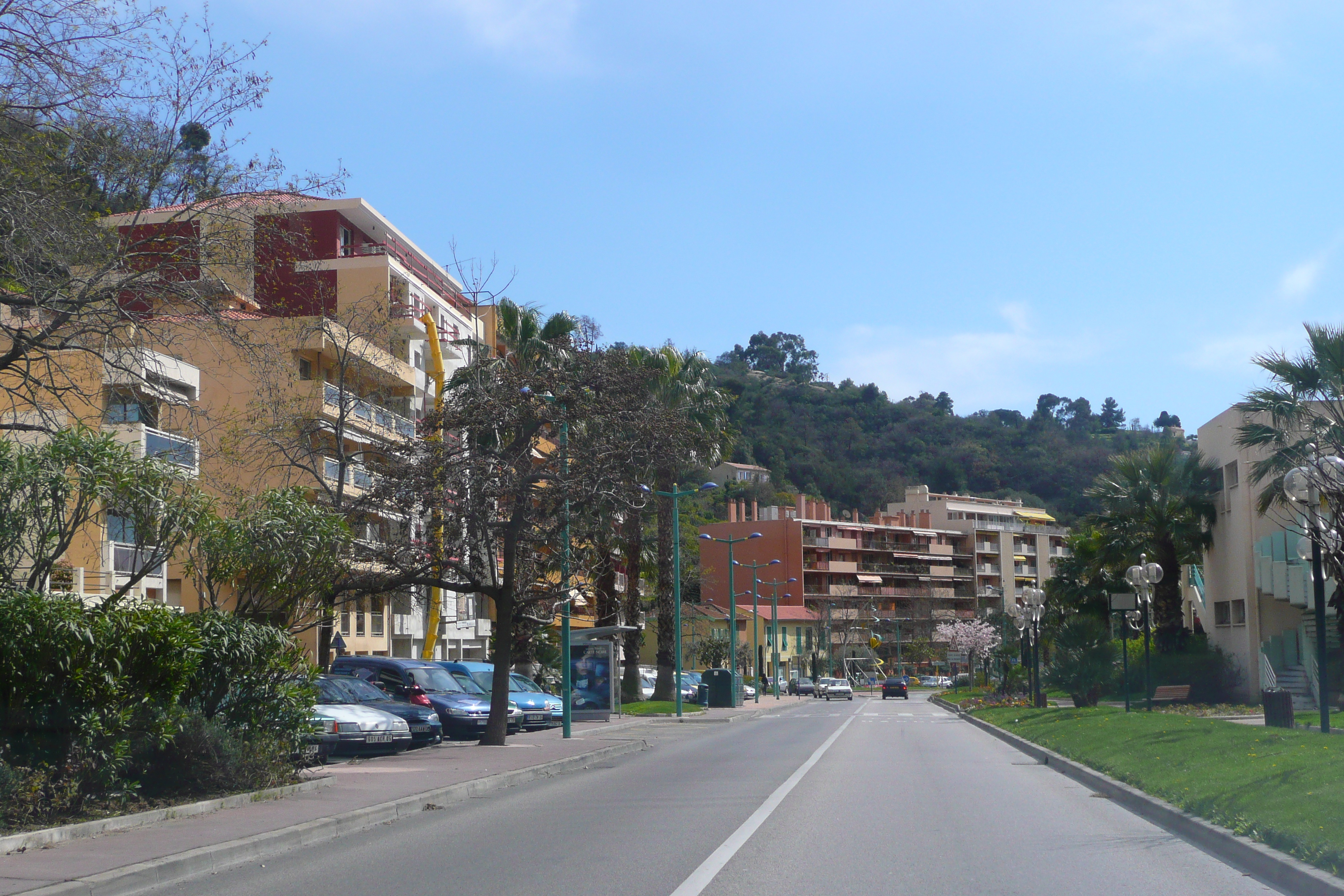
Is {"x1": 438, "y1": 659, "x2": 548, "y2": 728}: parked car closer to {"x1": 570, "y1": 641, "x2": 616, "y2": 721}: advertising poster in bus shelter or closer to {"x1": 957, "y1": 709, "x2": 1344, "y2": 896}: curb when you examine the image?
{"x1": 570, "y1": 641, "x2": 616, "y2": 721}: advertising poster in bus shelter

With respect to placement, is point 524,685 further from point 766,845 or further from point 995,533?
point 995,533

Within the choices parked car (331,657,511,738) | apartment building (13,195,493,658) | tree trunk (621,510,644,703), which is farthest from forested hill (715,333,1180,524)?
parked car (331,657,511,738)

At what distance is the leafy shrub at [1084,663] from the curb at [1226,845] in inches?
693

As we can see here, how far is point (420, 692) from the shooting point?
84.3ft

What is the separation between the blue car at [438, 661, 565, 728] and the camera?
97.2 feet

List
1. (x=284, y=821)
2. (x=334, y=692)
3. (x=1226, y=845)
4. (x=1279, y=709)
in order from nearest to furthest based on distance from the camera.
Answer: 1. (x=1226, y=845)
2. (x=284, y=821)
3. (x=1279, y=709)
4. (x=334, y=692)

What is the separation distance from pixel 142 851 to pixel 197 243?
234 inches

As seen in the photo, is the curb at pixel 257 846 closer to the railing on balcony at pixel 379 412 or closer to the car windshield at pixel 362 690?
the car windshield at pixel 362 690

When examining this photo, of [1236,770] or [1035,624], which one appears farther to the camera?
[1035,624]

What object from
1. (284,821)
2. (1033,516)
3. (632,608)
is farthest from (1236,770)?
(1033,516)

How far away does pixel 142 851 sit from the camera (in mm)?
9922

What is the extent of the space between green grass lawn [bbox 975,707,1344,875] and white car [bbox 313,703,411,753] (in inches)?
432

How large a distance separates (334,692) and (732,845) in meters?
12.8

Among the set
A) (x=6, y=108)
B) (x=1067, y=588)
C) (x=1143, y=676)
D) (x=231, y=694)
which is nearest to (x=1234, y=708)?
(x=1143, y=676)
